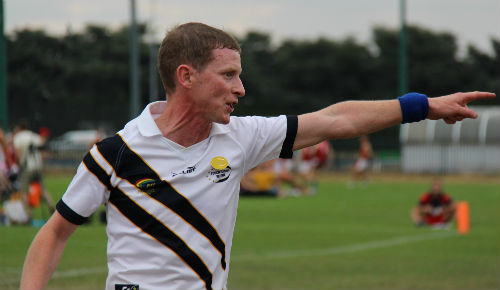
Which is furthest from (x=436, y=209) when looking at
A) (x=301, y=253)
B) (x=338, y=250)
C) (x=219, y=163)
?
(x=219, y=163)

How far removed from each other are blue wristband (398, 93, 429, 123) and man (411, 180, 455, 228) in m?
15.0

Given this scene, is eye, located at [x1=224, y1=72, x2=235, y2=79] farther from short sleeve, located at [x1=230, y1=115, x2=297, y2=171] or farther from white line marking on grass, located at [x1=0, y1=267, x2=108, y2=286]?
white line marking on grass, located at [x1=0, y1=267, x2=108, y2=286]

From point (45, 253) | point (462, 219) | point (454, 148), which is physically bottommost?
point (454, 148)

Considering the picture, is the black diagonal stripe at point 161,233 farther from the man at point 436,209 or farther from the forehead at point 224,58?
the man at point 436,209

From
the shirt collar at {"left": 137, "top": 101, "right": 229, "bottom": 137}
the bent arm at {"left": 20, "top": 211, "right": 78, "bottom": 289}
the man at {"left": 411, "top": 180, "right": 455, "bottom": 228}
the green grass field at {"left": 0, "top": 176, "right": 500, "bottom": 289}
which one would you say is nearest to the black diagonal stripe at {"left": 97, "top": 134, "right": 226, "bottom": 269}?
the shirt collar at {"left": 137, "top": 101, "right": 229, "bottom": 137}

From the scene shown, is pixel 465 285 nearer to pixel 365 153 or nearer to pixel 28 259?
pixel 28 259

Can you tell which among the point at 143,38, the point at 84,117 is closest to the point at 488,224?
the point at 84,117

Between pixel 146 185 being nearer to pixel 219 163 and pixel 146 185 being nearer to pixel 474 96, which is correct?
pixel 219 163

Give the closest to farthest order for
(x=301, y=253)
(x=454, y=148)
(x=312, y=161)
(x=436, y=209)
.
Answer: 1. (x=301, y=253)
2. (x=436, y=209)
3. (x=312, y=161)
4. (x=454, y=148)

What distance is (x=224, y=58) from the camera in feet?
11.6

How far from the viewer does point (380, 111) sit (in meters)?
3.67

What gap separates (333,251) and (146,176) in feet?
35.9

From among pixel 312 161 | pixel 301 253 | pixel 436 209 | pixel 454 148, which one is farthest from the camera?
pixel 454 148

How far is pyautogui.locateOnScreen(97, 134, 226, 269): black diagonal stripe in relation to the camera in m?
3.50
